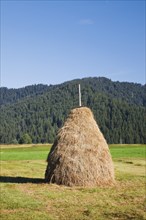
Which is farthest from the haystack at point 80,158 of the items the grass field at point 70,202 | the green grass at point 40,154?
the green grass at point 40,154

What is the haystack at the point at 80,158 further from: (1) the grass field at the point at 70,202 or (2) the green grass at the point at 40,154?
(2) the green grass at the point at 40,154

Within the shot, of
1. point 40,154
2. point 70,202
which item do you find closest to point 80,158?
point 70,202

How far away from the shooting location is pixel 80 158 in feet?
64.9

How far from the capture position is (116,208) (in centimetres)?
1447

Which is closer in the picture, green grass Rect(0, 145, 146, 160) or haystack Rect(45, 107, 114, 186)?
haystack Rect(45, 107, 114, 186)

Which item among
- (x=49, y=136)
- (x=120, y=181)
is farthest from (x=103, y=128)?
(x=120, y=181)

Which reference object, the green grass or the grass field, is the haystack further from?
the green grass

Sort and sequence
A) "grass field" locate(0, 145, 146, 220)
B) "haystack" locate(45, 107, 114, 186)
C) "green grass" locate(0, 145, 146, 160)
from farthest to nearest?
"green grass" locate(0, 145, 146, 160)
"haystack" locate(45, 107, 114, 186)
"grass field" locate(0, 145, 146, 220)

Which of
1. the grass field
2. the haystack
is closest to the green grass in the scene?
the haystack

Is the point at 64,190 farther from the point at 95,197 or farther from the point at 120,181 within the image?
the point at 120,181

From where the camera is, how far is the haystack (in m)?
19.5

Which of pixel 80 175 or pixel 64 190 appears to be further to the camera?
pixel 80 175

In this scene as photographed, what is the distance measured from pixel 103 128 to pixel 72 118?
156m

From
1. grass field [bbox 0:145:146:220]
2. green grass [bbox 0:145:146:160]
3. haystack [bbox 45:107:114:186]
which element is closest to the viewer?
grass field [bbox 0:145:146:220]
